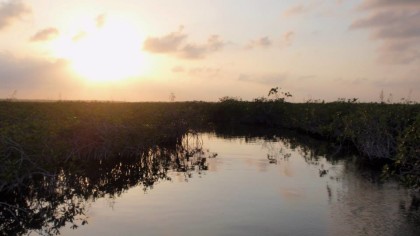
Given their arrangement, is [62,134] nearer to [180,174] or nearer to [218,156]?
[180,174]

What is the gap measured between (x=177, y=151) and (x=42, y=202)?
1495 centimetres

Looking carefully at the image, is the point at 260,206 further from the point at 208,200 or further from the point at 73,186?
the point at 73,186

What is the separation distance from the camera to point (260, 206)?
15914 mm

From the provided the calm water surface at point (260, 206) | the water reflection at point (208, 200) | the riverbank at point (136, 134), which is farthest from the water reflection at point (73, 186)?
the riverbank at point (136, 134)

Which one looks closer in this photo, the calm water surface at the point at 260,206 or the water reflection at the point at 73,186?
the calm water surface at the point at 260,206

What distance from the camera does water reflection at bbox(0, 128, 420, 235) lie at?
13469mm

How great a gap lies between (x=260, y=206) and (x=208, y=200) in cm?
212

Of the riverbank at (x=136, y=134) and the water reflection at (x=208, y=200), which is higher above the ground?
the riverbank at (x=136, y=134)

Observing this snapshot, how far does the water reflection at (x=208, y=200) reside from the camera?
13469 mm

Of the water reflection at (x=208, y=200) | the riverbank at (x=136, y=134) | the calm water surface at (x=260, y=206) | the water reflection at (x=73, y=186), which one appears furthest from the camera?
the riverbank at (x=136, y=134)

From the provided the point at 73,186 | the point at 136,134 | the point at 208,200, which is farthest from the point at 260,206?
the point at 136,134

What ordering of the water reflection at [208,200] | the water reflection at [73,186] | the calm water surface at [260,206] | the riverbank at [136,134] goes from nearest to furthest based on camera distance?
the calm water surface at [260,206] → the water reflection at [208,200] → the water reflection at [73,186] → the riverbank at [136,134]

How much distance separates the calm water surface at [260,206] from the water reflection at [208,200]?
0.11 ft

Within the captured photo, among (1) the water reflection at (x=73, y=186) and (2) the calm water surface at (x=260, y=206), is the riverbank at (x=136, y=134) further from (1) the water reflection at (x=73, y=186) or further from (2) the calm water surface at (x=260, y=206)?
(2) the calm water surface at (x=260, y=206)
